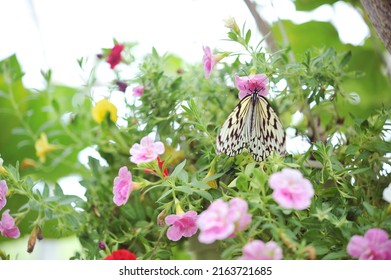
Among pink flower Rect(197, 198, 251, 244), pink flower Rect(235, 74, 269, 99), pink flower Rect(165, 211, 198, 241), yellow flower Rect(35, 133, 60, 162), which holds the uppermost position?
pink flower Rect(235, 74, 269, 99)

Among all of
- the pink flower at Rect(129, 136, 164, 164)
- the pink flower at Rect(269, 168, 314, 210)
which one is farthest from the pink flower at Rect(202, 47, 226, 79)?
the pink flower at Rect(269, 168, 314, 210)

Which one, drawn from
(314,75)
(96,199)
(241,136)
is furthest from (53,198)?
(314,75)

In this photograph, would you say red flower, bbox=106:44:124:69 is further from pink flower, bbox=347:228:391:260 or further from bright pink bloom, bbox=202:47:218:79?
pink flower, bbox=347:228:391:260

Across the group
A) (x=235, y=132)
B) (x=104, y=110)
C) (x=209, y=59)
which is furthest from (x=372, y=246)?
(x=104, y=110)

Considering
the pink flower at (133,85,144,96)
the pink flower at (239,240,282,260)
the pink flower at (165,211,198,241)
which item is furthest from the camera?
the pink flower at (133,85,144,96)

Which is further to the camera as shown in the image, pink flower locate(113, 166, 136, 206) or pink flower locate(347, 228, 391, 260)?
pink flower locate(113, 166, 136, 206)

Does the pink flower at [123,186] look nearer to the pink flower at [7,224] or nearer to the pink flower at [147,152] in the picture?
the pink flower at [147,152]
